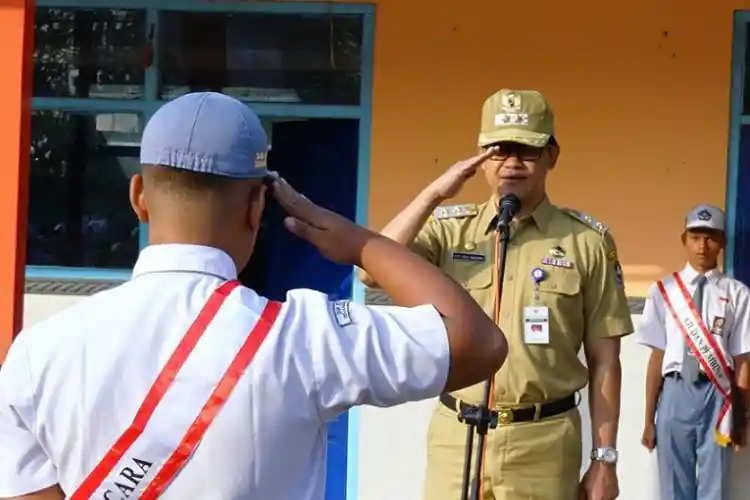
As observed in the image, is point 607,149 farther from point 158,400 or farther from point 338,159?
point 158,400

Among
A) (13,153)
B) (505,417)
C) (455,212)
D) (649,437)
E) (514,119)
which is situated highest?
(514,119)

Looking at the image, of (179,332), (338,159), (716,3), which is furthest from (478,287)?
(716,3)

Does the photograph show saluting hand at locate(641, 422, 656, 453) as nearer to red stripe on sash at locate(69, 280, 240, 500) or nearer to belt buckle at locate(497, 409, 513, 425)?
belt buckle at locate(497, 409, 513, 425)

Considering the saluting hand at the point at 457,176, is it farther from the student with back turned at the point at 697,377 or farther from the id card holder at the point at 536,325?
the student with back turned at the point at 697,377

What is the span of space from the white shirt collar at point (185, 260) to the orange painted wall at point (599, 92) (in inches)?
139

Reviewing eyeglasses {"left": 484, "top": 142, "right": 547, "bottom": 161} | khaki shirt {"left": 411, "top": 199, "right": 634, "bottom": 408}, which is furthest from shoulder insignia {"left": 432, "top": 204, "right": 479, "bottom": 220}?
eyeglasses {"left": 484, "top": 142, "right": 547, "bottom": 161}

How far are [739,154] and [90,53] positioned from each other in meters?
3.19

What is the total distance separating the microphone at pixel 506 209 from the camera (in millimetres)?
2691

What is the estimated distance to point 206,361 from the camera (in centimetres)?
123

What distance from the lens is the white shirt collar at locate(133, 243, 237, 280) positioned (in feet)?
4.24

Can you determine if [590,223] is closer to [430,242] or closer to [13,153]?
[430,242]

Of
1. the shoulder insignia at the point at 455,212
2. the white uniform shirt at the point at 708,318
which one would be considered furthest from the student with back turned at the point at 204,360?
the white uniform shirt at the point at 708,318

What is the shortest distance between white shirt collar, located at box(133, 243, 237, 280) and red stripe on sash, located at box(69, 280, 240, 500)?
0.05 meters

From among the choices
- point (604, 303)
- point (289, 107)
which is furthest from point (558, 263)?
point (289, 107)
